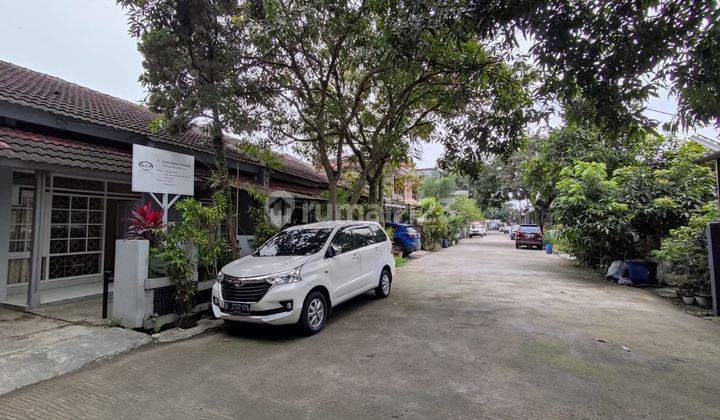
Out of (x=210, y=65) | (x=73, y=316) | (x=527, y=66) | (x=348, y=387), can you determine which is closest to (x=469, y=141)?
(x=527, y=66)

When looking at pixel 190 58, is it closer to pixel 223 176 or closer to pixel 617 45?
pixel 223 176

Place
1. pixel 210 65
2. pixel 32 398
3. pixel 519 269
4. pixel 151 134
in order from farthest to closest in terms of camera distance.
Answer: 1. pixel 519 269
2. pixel 151 134
3. pixel 210 65
4. pixel 32 398

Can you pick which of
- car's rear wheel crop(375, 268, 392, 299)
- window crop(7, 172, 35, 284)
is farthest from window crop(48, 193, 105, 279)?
car's rear wheel crop(375, 268, 392, 299)

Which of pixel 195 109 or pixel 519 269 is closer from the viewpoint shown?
pixel 195 109

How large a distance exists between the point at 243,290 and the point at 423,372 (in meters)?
2.80

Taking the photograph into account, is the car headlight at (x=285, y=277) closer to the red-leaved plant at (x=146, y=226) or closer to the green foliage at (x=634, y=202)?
the red-leaved plant at (x=146, y=226)

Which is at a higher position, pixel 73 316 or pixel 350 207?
pixel 350 207

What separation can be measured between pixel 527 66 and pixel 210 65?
291 inches

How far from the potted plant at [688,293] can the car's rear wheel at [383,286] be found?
646cm

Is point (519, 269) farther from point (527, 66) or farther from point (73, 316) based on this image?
point (73, 316)

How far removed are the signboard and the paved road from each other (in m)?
2.82

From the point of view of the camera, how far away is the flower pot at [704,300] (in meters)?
7.23

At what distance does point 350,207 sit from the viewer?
12.2 metres

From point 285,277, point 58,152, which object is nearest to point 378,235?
point 285,277
